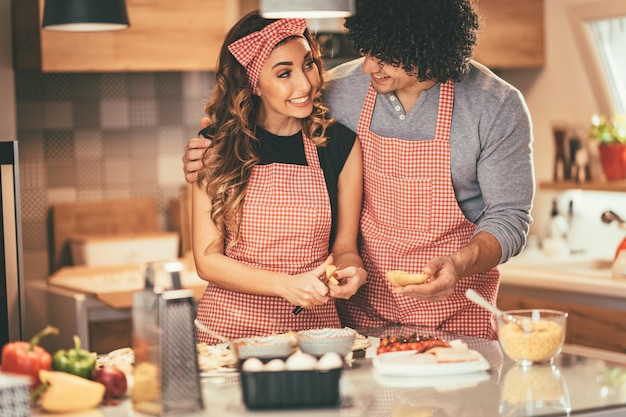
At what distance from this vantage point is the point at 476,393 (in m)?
2.01

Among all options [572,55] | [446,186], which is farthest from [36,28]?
[572,55]

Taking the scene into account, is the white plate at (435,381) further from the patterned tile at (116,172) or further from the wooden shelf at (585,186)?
the patterned tile at (116,172)

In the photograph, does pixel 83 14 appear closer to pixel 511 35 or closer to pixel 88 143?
Answer: pixel 88 143

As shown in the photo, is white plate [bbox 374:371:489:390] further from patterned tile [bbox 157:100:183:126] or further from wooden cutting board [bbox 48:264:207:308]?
patterned tile [bbox 157:100:183:126]

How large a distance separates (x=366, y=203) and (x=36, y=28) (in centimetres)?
183

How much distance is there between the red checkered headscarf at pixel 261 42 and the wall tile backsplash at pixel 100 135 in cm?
193

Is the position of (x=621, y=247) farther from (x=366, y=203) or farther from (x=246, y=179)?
(x=246, y=179)

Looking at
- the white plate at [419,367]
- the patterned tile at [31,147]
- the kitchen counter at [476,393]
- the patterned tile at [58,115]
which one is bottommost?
the kitchen counter at [476,393]

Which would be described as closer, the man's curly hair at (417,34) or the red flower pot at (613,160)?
the man's curly hair at (417,34)

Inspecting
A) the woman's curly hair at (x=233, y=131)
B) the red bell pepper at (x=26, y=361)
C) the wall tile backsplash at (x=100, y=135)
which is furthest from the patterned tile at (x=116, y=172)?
the red bell pepper at (x=26, y=361)

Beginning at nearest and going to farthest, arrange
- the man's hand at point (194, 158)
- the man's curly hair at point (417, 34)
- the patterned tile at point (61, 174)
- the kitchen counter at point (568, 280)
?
the man's curly hair at point (417, 34) < the man's hand at point (194, 158) < the kitchen counter at point (568, 280) < the patterned tile at point (61, 174)

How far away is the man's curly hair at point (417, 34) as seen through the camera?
8.93ft

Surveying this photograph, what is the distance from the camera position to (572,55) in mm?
4820

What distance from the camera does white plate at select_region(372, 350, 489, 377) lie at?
2.12 meters
